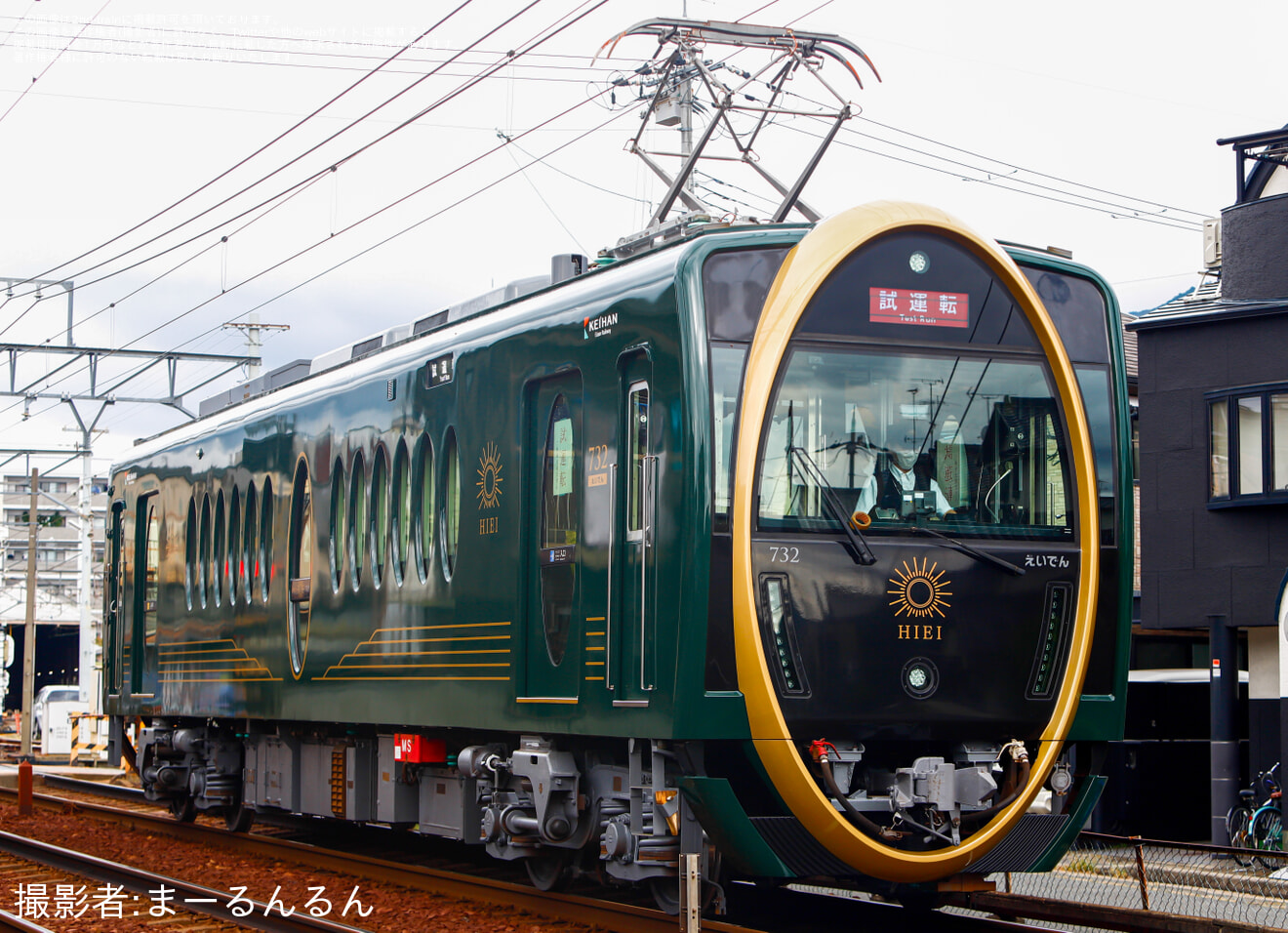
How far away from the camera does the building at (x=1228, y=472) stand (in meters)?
20.6

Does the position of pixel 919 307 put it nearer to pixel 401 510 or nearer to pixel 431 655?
pixel 431 655

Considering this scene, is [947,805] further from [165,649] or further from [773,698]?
[165,649]

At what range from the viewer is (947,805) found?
9.15m

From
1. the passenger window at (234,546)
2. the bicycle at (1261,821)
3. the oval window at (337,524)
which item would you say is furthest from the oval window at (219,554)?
the bicycle at (1261,821)

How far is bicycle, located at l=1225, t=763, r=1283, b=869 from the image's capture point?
19.4 metres

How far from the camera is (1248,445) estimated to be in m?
20.9

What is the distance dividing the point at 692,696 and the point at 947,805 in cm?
158

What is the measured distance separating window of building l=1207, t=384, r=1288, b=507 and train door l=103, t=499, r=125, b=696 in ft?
43.1

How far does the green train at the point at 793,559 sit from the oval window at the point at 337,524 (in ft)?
6.93

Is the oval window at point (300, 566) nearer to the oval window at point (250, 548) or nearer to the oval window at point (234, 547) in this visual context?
the oval window at point (250, 548)

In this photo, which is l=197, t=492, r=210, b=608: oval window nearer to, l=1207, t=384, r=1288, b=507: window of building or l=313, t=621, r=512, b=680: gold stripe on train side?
l=313, t=621, r=512, b=680: gold stripe on train side

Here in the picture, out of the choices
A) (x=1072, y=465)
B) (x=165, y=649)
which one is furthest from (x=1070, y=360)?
(x=165, y=649)

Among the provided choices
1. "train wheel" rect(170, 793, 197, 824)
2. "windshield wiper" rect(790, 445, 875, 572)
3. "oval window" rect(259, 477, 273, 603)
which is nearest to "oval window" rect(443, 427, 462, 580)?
"windshield wiper" rect(790, 445, 875, 572)

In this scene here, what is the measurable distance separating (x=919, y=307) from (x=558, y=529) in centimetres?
251
